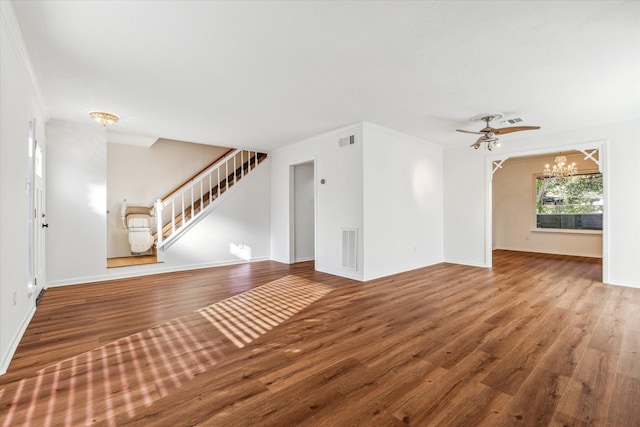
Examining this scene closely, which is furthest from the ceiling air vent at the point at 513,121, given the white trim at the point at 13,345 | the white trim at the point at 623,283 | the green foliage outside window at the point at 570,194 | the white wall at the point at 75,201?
the white wall at the point at 75,201

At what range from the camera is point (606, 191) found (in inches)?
188

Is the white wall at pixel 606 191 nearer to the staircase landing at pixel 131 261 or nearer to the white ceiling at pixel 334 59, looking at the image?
the white ceiling at pixel 334 59

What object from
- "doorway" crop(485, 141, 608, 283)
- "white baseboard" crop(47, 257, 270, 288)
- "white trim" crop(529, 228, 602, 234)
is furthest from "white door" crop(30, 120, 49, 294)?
"white trim" crop(529, 228, 602, 234)

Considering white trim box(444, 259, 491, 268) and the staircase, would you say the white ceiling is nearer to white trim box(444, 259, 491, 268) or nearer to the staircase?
the staircase

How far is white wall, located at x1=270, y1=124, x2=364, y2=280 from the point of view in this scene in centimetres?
495

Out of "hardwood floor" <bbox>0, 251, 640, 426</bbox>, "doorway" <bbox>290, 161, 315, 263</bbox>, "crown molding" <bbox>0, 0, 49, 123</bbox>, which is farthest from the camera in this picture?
"doorway" <bbox>290, 161, 315, 263</bbox>

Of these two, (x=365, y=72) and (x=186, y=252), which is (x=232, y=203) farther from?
(x=365, y=72)

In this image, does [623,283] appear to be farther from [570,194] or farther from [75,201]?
[75,201]

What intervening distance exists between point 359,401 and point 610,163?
5.70 meters

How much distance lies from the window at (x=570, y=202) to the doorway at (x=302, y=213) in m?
6.47

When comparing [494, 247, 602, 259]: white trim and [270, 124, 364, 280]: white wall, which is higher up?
[270, 124, 364, 280]: white wall

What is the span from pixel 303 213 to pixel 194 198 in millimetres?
2800

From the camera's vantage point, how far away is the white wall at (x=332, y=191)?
4945 mm

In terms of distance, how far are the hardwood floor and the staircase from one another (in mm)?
1836
